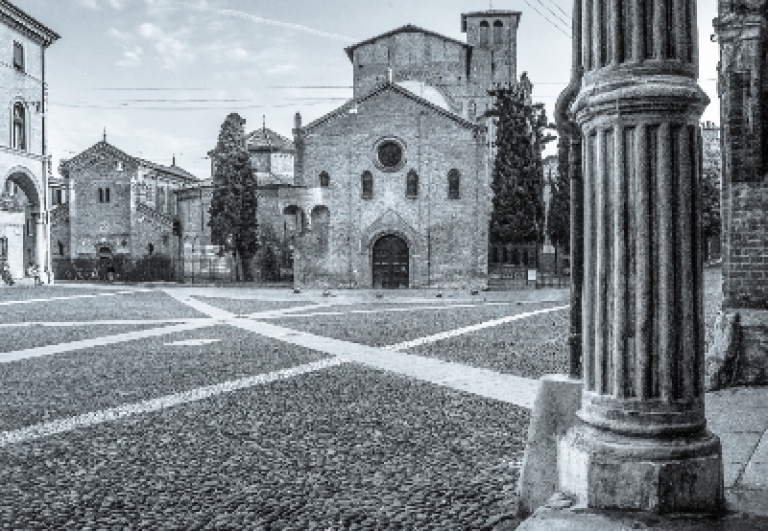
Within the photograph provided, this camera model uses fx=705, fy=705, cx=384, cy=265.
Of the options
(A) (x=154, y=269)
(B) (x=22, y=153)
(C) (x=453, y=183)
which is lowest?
(A) (x=154, y=269)

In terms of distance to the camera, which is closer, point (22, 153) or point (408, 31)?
point (22, 153)

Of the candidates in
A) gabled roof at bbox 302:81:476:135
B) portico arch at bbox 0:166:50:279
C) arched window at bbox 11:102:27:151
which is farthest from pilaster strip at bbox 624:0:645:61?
arched window at bbox 11:102:27:151

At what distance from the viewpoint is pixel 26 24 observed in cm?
2977

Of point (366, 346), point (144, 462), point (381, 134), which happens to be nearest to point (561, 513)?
point (144, 462)

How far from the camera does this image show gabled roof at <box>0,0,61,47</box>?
93.3ft

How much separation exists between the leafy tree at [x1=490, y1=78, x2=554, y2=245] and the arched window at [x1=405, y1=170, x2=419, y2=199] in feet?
15.3

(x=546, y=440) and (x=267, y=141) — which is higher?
(x=267, y=141)

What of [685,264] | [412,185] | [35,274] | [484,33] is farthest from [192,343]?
[484,33]

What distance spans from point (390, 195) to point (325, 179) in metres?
2.93

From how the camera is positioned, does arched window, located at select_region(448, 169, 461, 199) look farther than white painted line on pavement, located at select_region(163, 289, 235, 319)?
Yes

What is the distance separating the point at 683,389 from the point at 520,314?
12661 millimetres

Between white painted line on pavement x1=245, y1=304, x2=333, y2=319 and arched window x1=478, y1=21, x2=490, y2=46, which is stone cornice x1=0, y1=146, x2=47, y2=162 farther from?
arched window x1=478, y1=21, x2=490, y2=46

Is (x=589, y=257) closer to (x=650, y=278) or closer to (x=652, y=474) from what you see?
(x=650, y=278)

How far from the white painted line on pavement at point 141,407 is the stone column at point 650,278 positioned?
11.8ft
